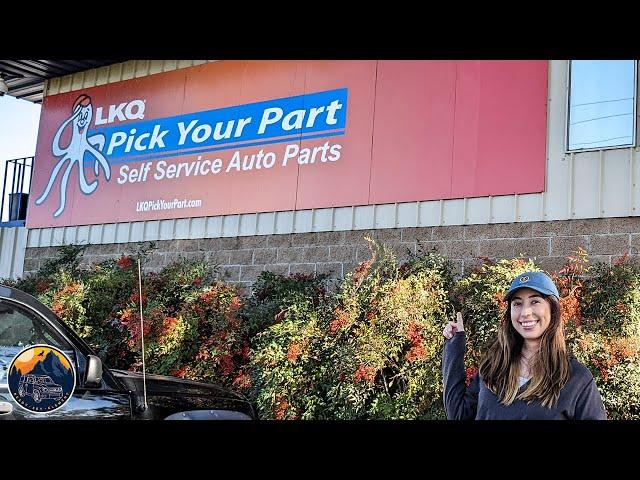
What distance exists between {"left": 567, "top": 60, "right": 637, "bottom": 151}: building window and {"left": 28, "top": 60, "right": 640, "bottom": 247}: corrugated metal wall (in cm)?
8

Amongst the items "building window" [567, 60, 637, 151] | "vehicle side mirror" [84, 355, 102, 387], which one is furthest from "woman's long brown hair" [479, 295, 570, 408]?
"building window" [567, 60, 637, 151]

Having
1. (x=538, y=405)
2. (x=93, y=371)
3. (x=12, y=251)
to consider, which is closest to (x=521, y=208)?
(x=538, y=405)

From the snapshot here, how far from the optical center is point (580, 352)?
19.4 feet

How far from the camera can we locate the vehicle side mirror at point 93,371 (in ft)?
12.1

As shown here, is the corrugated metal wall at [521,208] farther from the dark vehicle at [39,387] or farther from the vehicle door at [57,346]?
the dark vehicle at [39,387]

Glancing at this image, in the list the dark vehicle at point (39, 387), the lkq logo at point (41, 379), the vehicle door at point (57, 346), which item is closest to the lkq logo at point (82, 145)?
the vehicle door at point (57, 346)

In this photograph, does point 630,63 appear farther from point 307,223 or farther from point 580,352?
point 307,223

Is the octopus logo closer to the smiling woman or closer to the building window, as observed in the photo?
the building window

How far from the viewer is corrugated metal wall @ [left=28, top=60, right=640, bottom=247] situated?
23.4 ft

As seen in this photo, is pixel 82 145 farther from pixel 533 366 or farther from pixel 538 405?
pixel 538 405

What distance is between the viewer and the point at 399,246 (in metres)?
8.33

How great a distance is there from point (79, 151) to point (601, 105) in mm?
7013

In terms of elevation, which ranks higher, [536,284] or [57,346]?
[536,284]

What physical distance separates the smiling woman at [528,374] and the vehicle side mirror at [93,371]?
1.53 meters
